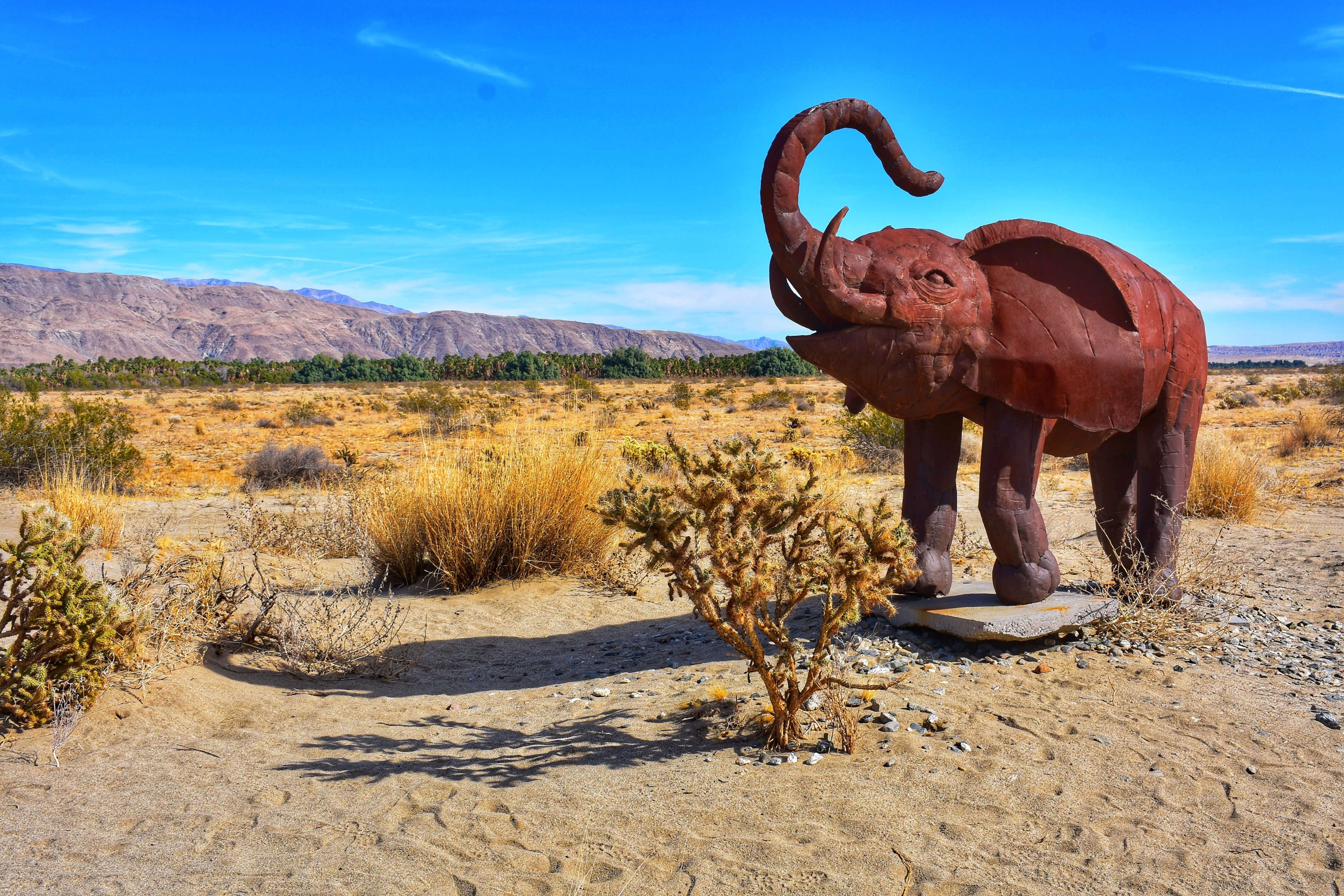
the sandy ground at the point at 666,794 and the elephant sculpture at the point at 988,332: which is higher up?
the elephant sculpture at the point at 988,332

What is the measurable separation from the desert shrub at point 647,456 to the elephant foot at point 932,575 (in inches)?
302

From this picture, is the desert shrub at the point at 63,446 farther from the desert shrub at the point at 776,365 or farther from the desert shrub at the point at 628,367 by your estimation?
the desert shrub at the point at 776,365

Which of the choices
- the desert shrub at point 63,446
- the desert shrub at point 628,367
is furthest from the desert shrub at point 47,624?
the desert shrub at point 628,367

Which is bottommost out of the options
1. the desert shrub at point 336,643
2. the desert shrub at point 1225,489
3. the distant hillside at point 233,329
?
the desert shrub at point 336,643

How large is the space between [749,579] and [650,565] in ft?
1.45

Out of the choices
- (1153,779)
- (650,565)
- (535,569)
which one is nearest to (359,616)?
(535,569)

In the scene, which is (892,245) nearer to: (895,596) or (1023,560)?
(1023,560)

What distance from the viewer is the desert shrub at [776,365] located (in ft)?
201

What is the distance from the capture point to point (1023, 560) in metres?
4.82

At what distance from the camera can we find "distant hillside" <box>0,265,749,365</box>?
5576 inches

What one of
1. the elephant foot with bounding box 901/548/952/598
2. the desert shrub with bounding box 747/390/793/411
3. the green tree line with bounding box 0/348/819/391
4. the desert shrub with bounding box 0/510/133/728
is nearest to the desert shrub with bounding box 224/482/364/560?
the desert shrub with bounding box 0/510/133/728

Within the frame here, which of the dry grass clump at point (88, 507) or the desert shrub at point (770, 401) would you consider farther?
the desert shrub at point (770, 401)

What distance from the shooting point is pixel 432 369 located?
213 ft

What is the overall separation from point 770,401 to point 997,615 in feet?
93.7
